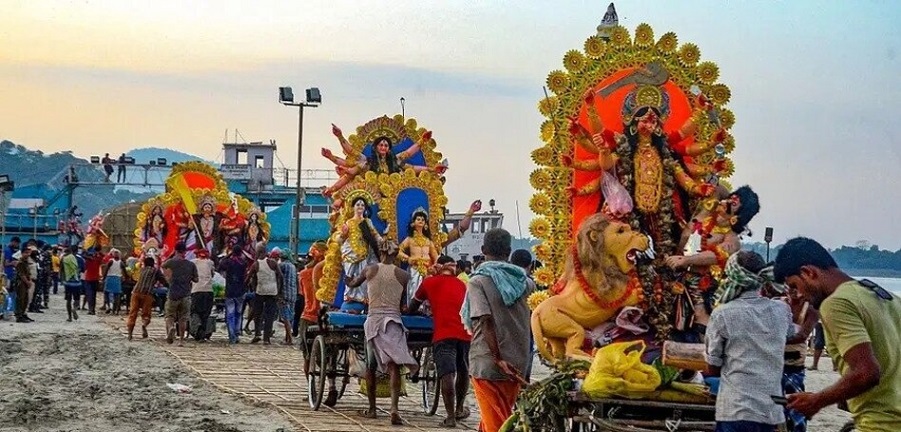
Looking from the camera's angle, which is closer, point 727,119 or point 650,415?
point 650,415

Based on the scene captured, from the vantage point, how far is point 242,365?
2012 cm

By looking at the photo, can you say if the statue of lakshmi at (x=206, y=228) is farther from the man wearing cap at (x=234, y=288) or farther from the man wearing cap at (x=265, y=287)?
the man wearing cap at (x=265, y=287)

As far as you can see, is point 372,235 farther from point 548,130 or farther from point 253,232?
point 253,232

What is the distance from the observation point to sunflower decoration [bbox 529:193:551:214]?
11594mm

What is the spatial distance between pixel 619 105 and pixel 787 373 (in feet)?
10.4

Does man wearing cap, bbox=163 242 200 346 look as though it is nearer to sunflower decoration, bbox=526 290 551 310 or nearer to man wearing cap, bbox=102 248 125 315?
man wearing cap, bbox=102 248 125 315

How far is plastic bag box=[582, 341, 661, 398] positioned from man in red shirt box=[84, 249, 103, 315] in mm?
25815

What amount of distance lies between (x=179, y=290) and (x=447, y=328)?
1155 cm

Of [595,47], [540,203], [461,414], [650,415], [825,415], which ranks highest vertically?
[595,47]

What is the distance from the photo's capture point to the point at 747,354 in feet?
23.0

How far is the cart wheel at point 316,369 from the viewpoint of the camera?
14.5m

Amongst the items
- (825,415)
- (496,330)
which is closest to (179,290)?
(825,415)

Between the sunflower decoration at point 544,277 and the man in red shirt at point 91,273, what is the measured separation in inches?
886

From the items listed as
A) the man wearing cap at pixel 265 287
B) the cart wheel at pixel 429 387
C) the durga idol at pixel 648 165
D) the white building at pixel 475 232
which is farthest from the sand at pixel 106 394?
the white building at pixel 475 232
